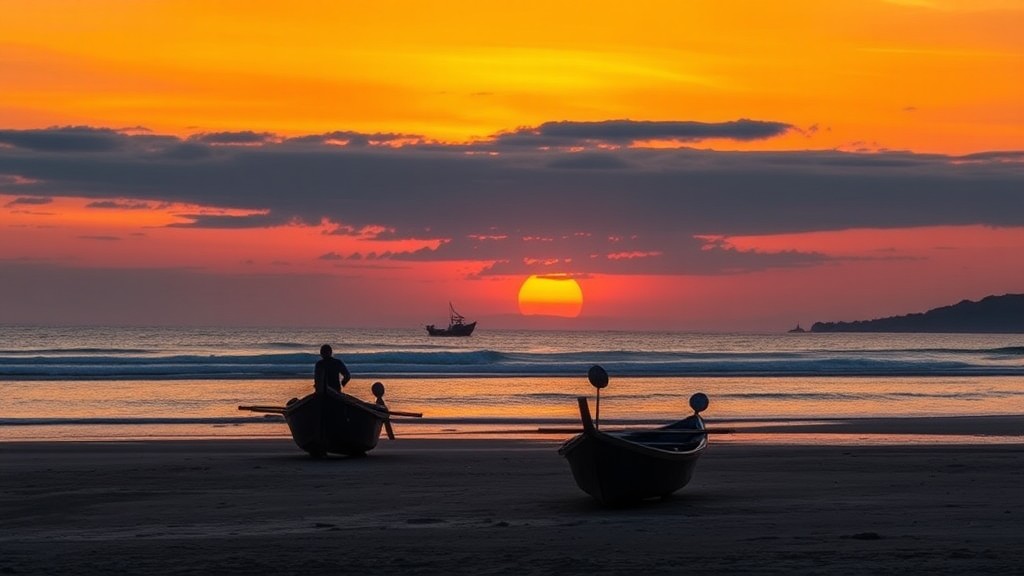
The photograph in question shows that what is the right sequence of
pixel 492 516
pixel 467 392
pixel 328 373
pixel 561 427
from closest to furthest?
pixel 492 516 → pixel 328 373 → pixel 561 427 → pixel 467 392

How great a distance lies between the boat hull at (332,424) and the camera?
21078 millimetres

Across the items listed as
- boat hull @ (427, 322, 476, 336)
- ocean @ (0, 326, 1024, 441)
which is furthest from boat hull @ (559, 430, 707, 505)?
boat hull @ (427, 322, 476, 336)

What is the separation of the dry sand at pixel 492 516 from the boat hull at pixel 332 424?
1.30ft

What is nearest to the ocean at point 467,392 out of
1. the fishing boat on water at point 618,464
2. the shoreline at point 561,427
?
the shoreline at point 561,427

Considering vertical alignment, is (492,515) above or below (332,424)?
below

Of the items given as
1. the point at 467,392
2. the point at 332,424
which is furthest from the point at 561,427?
the point at 467,392

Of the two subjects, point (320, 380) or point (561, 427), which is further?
point (561, 427)

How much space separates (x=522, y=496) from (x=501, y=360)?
60.9 meters

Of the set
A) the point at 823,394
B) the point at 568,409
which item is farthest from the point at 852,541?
the point at 823,394

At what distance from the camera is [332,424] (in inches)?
829

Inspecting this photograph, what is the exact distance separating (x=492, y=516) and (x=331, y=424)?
308 inches

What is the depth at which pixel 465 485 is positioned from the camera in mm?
16875

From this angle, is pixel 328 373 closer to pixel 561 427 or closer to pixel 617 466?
pixel 617 466

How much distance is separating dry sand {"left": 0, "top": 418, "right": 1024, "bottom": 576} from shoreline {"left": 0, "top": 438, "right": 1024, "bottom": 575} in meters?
0.03
